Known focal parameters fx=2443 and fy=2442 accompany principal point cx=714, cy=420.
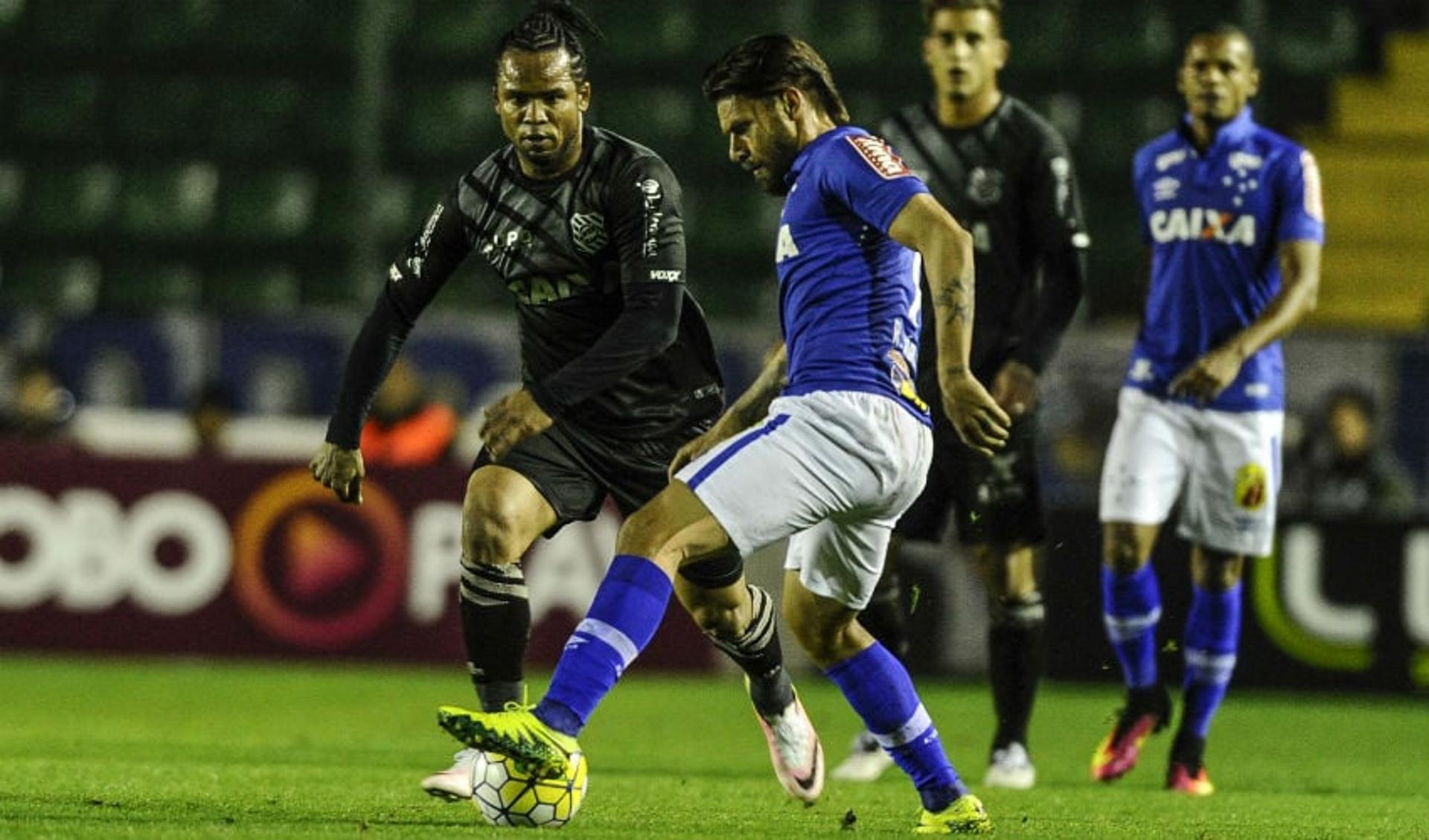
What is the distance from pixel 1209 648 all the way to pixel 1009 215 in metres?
1.45

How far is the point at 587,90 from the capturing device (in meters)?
5.93

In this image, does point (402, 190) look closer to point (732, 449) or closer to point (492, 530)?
point (492, 530)

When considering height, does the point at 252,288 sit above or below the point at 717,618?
above

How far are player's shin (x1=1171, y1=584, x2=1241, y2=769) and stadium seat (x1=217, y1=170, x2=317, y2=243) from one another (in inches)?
324

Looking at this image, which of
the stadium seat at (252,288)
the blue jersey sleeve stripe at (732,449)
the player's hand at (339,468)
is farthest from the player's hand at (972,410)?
the stadium seat at (252,288)

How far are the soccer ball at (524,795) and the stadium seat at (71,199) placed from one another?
10303 mm

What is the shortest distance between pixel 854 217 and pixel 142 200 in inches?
402

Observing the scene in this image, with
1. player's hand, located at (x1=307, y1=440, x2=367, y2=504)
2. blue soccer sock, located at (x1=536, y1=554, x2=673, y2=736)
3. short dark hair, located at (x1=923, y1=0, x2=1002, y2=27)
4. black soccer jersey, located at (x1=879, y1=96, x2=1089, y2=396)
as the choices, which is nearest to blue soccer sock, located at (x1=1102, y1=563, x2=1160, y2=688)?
black soccer jersey, located at (x1=879, y1=96, x2=1089, y2=396)

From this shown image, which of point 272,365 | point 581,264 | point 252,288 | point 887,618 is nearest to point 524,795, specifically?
point 581,264

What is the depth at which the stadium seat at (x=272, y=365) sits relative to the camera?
41.9 ft

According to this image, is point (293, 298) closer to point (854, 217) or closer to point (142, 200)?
point (142, 200)

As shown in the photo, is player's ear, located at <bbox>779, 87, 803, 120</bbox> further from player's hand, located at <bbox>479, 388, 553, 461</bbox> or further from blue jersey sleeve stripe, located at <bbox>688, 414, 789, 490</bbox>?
player's hand, located at <bbox>479, 388, 553, 461</bbox>

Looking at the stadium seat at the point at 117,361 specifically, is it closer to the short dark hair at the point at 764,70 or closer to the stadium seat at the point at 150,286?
the stadium seat at the point at 150,286

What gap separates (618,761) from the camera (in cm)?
776
